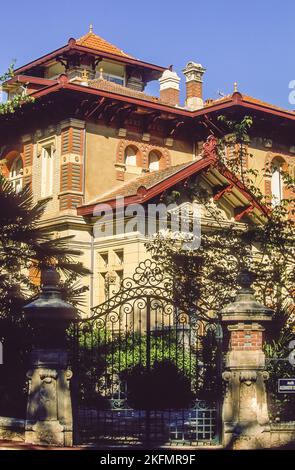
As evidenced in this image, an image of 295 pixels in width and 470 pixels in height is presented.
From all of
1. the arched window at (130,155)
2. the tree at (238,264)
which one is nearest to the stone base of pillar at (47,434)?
the tree at (238,264)

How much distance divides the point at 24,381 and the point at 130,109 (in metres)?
16.1

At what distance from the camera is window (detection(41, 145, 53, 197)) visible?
1123 inches

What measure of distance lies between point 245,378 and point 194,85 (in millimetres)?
21834

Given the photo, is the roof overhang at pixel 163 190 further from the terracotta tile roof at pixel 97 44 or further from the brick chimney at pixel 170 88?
the terracotta tile roof at pixel 97 44

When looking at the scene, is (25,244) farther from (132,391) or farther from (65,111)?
(65,111)

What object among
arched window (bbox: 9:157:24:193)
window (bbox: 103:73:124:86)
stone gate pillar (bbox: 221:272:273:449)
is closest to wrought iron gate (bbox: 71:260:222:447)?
stone gate pillar (bbox: 221:272:273:449)

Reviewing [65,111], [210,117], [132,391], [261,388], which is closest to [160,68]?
[210,117]

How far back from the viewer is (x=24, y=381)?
1422 cm

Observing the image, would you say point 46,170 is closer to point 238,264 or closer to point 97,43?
point 97,43

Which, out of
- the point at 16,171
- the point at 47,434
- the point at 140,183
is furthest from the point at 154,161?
the point at 47,434

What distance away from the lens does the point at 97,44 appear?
3622 cm

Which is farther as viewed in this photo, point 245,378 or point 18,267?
point 18,267

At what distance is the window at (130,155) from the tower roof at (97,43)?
709 cm
